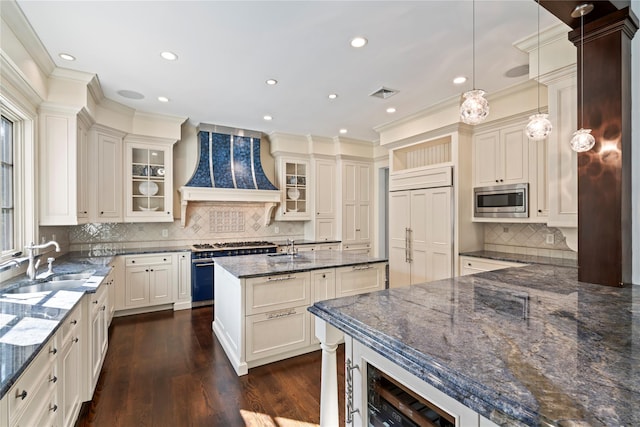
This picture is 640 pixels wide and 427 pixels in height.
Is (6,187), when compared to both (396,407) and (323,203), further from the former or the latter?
(323,203)

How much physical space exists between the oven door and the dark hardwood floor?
3.28 ft

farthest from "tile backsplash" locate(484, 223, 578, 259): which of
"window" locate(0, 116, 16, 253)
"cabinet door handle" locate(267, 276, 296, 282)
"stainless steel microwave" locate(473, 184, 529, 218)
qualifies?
"window" locate(0, 116, 16, 253)

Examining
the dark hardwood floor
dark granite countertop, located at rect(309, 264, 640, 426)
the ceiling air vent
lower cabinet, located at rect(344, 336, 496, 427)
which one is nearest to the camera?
dark granite countertop, located at rect(309, 264, 640, 426)

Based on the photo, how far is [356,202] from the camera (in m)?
5.82

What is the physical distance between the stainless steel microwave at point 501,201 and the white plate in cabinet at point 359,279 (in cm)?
158

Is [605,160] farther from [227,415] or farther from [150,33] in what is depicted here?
[150,33]

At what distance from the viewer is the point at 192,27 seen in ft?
7.41

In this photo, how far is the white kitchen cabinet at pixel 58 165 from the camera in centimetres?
289

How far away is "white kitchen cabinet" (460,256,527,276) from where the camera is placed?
3.44 metres

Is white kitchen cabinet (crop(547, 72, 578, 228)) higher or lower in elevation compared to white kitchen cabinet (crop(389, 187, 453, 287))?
higher

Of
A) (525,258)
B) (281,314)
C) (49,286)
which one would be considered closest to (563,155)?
(525,258)

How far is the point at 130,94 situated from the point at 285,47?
2.13m

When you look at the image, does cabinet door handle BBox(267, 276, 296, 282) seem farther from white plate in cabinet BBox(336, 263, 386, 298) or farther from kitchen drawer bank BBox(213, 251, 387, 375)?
white plate in cabinet BBox(336, 263, 386, 298)

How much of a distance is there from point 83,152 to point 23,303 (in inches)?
84.6
